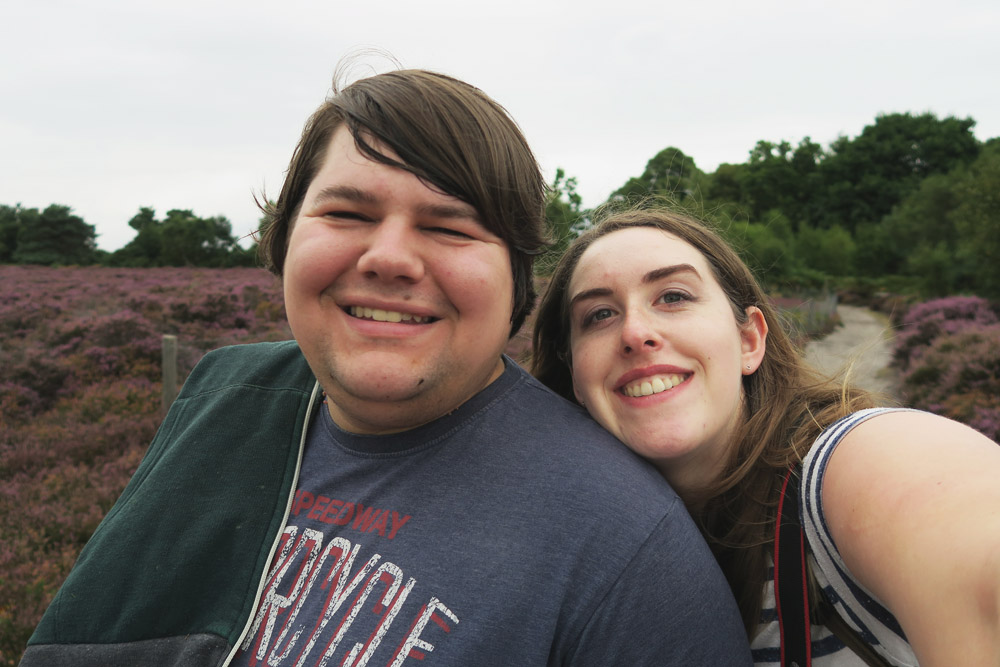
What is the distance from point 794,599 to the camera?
1419mm

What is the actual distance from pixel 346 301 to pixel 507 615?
2.75 feet

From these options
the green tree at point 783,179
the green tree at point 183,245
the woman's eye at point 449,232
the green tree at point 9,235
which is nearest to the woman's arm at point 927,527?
the woman's eye at point 449,232

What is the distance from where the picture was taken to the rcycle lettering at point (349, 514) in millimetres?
1518

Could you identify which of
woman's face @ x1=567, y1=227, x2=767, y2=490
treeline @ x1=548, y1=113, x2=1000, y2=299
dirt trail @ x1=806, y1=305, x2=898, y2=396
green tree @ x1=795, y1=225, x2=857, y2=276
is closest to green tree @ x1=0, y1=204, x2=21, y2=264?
treeline @ x1=548, y1=113, x2=1000, y2=299

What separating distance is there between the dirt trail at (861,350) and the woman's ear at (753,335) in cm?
28

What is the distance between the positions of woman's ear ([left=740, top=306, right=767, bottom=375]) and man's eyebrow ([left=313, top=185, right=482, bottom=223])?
103 centimetres

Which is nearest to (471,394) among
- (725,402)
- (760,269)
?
(725,402)

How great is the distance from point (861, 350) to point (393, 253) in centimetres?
161

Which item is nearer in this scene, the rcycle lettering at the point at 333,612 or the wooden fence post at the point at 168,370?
the rcycle lettering at the point at 333,612

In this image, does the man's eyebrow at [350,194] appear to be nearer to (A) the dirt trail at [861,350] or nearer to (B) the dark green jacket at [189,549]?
(B) the dark green jacket at [189,549]

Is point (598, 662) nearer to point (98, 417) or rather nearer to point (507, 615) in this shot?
point (507, 615)

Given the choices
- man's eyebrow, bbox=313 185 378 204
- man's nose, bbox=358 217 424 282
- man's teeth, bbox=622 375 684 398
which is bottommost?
man's teeth, bbox=622 375 684 398

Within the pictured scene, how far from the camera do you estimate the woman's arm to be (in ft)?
3.13

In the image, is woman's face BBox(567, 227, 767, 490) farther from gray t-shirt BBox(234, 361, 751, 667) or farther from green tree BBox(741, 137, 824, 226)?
green tree BBox(741, 137, 824, 226)
